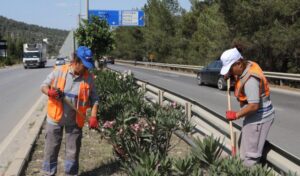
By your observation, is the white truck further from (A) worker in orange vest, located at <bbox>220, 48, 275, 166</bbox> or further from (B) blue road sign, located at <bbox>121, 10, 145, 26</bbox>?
(A) worker in orange vest, located at <bbox>220, 48, 275, 166</bbox>

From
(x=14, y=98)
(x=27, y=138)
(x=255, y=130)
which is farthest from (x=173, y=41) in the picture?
(x=255, y=130)

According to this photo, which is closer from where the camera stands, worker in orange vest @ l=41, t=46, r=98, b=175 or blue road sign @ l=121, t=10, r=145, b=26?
worker in orange vest @ l=41, t=46, r=98, b=175

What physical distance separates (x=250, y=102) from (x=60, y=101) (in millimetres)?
2318

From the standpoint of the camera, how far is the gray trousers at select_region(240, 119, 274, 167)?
4.96 meters

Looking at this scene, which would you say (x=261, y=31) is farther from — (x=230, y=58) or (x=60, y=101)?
(x=230, y=58)

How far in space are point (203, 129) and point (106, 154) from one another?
1.63m

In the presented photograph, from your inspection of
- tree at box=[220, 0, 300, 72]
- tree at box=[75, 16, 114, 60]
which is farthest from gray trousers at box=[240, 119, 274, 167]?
tree at box=[220, 0, 300, 72]

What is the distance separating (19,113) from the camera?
15.3 meters

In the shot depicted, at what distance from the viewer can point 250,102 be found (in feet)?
15.9

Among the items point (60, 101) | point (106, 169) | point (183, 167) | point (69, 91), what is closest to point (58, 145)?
point (60, 101)

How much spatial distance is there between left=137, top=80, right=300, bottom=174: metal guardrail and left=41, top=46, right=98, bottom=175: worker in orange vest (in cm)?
160

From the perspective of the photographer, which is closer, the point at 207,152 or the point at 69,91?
the point at 207,152

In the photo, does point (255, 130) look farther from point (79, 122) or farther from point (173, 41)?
point (173, 41)

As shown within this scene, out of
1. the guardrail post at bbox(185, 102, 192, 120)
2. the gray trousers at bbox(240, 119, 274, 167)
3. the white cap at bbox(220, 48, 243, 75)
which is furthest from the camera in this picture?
the guardrail post at bbox(185, 102, 192, 120)
